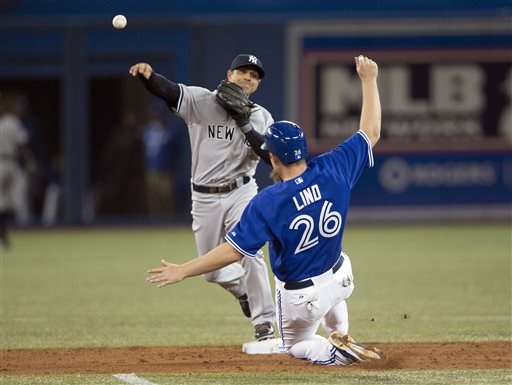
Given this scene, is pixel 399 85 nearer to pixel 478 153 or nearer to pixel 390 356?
pixel 478 153

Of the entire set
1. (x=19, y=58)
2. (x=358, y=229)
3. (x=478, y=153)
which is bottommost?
(x=358, y=229)

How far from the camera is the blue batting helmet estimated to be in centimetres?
659

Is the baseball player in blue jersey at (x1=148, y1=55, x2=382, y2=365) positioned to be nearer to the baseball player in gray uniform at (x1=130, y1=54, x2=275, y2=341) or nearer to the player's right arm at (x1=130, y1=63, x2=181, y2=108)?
the baseball player in gray uniform at (x1=130, y1=54, x2=275, y2=341)

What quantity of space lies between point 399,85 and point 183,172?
14.0 feet

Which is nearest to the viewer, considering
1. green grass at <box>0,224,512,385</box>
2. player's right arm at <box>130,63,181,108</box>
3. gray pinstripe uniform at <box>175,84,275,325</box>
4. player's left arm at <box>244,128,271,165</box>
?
player's right arm at <box>130,63,181,108</box>

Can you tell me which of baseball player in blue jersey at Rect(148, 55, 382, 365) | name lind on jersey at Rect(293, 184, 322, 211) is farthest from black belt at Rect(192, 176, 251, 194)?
name lind on jersey at Rect(293, 184, 322, 211)

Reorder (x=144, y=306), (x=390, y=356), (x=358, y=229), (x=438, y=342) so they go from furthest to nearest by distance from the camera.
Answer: (x=358, y=229) → (x=144, y=306) → (x=438, y=342) → (x=390, y=356)

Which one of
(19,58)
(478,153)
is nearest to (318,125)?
(478,153)

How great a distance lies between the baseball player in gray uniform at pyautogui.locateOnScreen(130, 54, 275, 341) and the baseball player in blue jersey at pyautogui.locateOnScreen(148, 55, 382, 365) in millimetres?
1175

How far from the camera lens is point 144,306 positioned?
10969 millimetres

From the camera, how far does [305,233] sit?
668 cm

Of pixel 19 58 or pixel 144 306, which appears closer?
pixel 144 306

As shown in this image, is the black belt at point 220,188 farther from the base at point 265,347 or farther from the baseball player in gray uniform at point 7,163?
the baseball player in gray uniform at point 7,163

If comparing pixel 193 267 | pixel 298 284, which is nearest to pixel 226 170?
pixel 298 284
